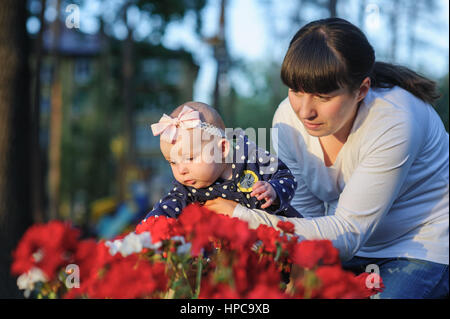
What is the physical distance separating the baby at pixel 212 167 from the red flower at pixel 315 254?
651 millimetres

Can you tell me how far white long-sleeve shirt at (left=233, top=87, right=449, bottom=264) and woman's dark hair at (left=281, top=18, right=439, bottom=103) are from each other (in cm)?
25

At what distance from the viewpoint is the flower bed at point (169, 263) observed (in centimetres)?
125

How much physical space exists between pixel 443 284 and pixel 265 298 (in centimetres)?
172

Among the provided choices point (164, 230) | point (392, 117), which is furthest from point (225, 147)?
point (164, 230)

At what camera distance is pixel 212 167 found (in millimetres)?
2162

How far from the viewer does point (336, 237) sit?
1959 millimetres

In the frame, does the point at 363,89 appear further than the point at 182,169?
Yes

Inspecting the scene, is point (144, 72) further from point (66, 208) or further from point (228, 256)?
point (228, 256)

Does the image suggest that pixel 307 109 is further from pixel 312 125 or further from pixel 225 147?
pixel 225 147

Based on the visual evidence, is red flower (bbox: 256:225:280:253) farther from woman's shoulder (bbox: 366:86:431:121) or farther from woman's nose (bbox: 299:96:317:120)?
woman's shoulder (bbox: 366:86:431:121)

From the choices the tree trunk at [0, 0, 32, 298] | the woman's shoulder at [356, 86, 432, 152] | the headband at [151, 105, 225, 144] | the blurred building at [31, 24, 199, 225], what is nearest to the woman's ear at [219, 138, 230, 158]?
the headband at [151, 105, 225, 144]

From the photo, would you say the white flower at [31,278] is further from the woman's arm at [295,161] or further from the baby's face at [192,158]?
the woman's arm at [295,161]

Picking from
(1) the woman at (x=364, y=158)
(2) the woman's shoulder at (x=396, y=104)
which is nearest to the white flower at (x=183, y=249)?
(1) the woman at (x=364, y=158)

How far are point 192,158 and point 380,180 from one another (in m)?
0.77
